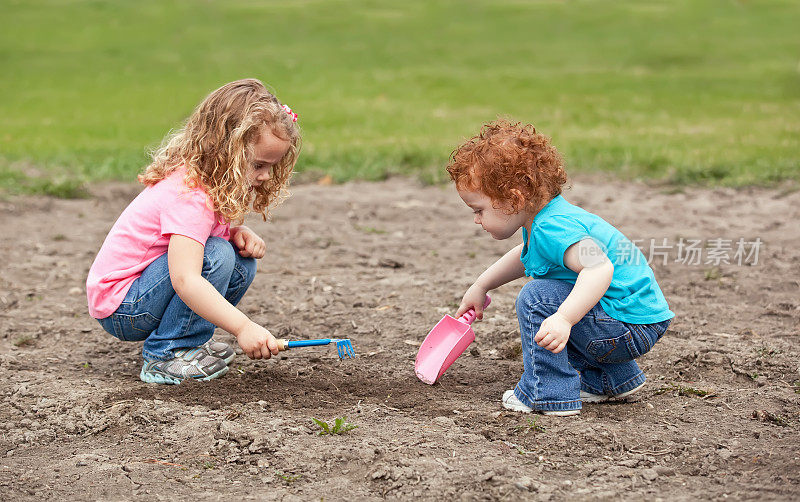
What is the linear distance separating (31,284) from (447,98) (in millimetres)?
7375

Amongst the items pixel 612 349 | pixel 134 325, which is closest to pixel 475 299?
pixel 612 349

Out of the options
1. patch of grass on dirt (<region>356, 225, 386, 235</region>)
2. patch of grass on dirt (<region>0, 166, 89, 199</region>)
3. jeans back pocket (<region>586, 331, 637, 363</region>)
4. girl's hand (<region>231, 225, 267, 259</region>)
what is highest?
girl's hand (<region>231, 225, 267, 259</region>)

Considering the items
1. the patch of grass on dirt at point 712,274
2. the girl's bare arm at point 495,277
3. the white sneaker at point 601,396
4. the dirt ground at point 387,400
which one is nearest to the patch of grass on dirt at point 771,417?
the dirt ground at point 387,400

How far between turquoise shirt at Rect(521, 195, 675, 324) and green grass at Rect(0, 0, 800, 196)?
215 centimetres

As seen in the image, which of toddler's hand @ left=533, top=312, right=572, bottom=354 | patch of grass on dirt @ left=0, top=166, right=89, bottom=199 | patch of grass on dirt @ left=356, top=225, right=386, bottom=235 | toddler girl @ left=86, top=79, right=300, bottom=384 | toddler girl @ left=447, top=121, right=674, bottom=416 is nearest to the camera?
toddler's hand @ left=533, top=312, right=572, bottom=354

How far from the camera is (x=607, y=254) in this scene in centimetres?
280

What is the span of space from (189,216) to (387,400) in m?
0.92

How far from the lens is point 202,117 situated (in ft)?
10.5

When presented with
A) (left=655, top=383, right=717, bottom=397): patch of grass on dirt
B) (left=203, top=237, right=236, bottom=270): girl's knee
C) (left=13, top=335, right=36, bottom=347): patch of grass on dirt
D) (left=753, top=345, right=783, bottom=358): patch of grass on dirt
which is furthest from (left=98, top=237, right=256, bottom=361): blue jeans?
(left=753, top=345, right=783, bottom=358): patch of grass on dirt

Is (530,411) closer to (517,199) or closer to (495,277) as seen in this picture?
(495,277)

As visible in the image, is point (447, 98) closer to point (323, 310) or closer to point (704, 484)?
point (323, 310)

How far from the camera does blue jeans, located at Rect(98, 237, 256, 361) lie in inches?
127

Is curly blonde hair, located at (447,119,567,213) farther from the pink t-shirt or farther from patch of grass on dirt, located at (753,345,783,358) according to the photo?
patch of grass on dirt, located at (753,345,783,358)

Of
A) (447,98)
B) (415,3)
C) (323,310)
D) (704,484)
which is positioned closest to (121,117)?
(447,98)
